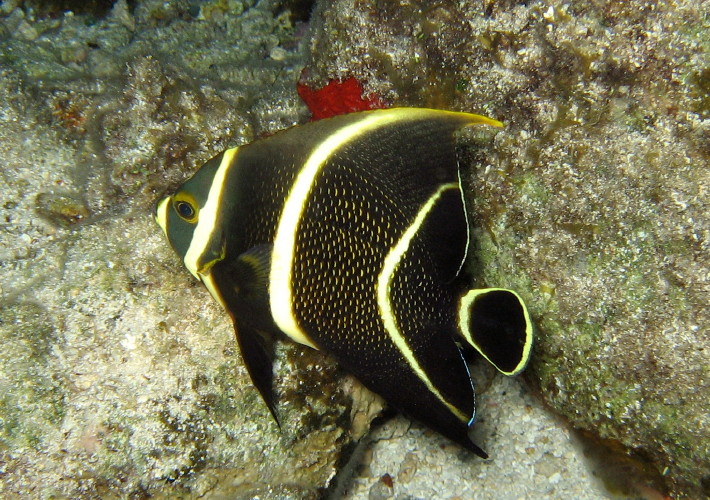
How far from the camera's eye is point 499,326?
1452mm

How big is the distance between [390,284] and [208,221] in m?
0.67

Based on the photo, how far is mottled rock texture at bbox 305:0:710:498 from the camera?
5.07 ft

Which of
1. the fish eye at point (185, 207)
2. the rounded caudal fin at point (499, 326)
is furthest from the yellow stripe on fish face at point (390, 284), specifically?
the fish eye at point (185, 207)

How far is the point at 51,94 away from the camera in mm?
2428

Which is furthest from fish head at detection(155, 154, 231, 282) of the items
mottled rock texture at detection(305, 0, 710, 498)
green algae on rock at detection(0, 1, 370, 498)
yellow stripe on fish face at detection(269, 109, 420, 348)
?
mottled rock texture at detection(305, 0, 710, 498)

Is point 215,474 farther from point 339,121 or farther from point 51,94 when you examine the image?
point 51,94

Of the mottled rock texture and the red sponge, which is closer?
the mottled rock texture

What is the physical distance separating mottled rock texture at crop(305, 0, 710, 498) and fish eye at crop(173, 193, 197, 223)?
1.09 metres

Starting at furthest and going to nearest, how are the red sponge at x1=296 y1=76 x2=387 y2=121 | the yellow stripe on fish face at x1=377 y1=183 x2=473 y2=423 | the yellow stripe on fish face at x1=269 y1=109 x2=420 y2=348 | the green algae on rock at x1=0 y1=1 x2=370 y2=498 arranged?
the red sponge at x1=296 y1=76 x2=387 y2=121 < the green algae on rock at x1=0 y1=1 x2=370 y2=498 < the yellow stripe on fish face at x1=377 y1=183 x2=473 y2=423 < the yellow stripe on fish face at x1=269 y1=109 x2=420 y2=348

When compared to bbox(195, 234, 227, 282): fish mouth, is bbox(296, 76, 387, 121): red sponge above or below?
above

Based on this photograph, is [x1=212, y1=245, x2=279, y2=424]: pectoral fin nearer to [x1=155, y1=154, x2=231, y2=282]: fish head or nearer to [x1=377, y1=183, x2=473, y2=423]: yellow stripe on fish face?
[x1=155, y1=154, x2=231, y2=282]: fish head

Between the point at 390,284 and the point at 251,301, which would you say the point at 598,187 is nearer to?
the point at 390,284

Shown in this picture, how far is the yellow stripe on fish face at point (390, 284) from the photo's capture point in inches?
56.4

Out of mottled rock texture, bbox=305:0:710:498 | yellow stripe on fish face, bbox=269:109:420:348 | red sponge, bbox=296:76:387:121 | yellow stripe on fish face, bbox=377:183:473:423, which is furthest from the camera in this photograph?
red sponge, bbox=296:76:387:121
